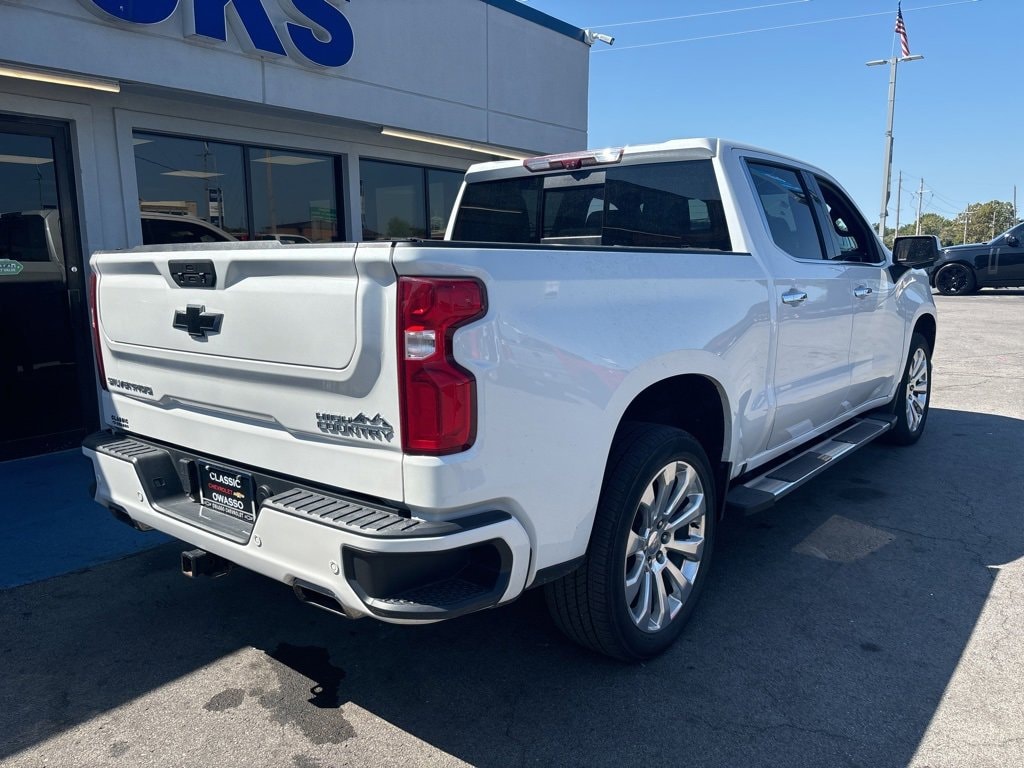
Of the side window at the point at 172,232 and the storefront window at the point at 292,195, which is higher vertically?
the storefront window at the point at 292,195

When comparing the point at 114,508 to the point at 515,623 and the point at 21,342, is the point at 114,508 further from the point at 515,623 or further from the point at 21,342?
the point at 21,342

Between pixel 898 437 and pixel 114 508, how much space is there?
562 cm

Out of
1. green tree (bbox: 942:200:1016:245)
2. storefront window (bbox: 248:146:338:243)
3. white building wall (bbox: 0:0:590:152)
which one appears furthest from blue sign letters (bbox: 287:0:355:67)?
green tree (bbox: 942:200:1016:245)

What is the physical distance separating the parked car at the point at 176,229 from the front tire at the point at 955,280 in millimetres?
20065

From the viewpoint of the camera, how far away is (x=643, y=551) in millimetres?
3094

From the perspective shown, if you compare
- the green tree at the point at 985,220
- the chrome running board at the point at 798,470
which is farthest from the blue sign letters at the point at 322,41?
the green tree at the point at 985,220

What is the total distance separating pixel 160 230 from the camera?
7.02m

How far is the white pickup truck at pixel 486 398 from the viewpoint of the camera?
2238mm

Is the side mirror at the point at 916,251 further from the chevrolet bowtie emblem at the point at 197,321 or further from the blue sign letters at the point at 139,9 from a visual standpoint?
the blue sign letters at the point at 139,9

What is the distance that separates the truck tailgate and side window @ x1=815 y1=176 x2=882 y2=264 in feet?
11.4

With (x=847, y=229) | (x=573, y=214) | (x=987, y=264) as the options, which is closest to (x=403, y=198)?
(x=573, y=214)

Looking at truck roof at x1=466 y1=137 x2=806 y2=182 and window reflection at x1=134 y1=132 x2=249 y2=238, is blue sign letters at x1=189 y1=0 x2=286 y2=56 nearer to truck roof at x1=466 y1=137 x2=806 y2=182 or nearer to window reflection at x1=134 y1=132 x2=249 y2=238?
window reflection at x1=134 y1=132 x2=249 y2=238

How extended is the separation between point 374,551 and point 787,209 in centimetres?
315

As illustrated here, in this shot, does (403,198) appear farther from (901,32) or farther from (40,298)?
(901,32)
